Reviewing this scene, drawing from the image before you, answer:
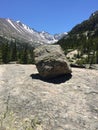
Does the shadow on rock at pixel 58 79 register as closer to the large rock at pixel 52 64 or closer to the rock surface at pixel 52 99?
the rock surface at pixel 52 99

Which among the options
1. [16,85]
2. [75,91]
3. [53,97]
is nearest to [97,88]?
[75,91]

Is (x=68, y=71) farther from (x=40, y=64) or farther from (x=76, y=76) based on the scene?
(x=40, y=64)

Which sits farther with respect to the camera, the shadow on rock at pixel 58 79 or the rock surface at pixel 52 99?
the shadow on rock at pixel 58 79

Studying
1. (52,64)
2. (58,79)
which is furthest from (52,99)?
(52,64)

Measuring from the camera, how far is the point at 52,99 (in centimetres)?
2023

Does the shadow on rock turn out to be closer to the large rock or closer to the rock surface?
the rock surface

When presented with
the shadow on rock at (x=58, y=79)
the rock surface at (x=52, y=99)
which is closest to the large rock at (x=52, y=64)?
the shadow on rock at (x=58, y=79)

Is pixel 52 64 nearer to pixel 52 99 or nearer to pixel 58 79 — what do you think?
pixel 58 79

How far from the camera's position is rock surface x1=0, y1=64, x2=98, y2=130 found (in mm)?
17297

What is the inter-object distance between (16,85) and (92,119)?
7.45 metres

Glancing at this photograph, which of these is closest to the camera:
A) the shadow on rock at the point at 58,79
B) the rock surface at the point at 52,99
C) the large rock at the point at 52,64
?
the rock surface at the point at 52,99

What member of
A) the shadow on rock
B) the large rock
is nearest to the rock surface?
the shadow on rock

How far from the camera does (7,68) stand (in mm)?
28469

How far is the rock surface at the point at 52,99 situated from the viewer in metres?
17.3
